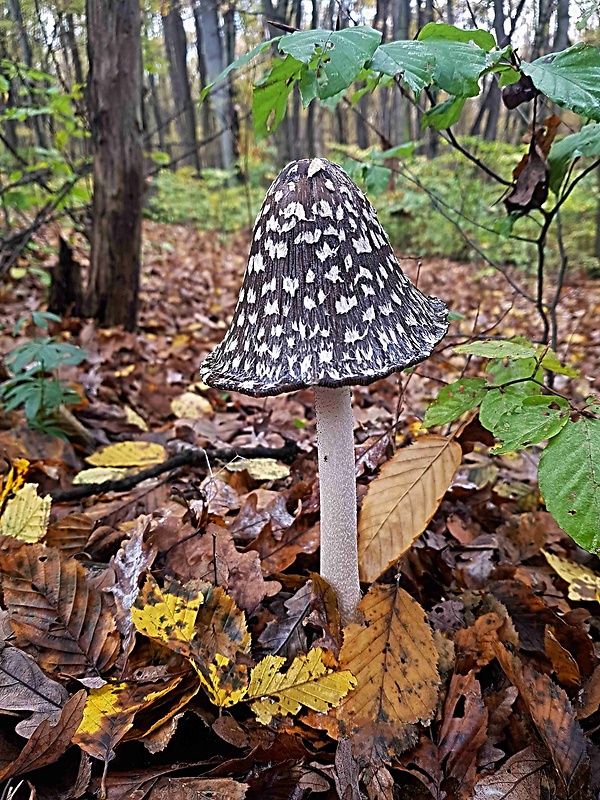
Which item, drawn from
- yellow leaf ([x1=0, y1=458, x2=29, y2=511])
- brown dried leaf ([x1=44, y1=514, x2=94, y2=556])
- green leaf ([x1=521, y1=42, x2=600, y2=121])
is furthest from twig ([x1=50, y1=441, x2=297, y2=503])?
green leaf ([x1=521, y1=42, x2=600, y2=121])

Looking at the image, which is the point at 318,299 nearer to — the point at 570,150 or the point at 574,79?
the point at 574,79

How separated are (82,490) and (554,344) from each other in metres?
3.01

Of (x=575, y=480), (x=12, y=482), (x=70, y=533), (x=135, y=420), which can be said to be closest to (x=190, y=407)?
(x=135, y=420)

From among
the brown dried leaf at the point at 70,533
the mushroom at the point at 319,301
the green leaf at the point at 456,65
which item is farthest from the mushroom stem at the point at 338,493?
the brown dried leaf at the point at 70,533

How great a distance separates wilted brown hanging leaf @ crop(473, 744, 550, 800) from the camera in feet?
5.60

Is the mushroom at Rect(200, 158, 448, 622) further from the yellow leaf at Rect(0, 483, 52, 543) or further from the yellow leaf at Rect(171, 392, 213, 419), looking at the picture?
the yellow leaf at Rect(171, 392, 213, 419)

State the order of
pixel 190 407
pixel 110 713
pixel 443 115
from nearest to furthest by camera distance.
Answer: pixel 110 713
pixel 443 115
pixel 190 407

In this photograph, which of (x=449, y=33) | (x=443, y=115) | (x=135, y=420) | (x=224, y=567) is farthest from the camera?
(x=135, y=420)

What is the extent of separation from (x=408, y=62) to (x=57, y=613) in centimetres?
217

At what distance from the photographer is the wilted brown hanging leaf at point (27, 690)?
5.57 ft

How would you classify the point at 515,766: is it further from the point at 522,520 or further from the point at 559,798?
the point at 522,520

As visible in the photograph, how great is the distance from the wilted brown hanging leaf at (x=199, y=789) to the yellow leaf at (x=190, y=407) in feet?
10.1

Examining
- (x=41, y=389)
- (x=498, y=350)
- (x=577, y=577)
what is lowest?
(x=577, y=577)

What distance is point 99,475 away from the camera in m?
3.30
